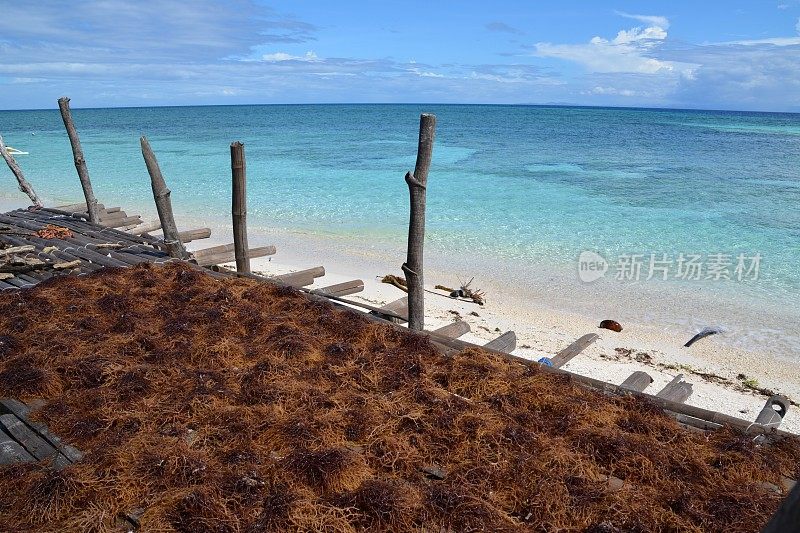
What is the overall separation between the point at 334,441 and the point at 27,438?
2.58 meters

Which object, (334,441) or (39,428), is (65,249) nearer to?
(39,428)

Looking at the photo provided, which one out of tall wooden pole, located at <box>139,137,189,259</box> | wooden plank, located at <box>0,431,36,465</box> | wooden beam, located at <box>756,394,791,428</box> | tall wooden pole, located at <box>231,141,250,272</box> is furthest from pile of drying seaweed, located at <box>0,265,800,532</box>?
tall wooden pole, located at <box>139,137,189,259</box>

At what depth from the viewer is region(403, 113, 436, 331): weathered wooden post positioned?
23.4ft

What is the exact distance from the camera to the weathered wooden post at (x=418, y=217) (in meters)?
7.12

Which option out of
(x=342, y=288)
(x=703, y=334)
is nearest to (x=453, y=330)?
(x=342, y=288)

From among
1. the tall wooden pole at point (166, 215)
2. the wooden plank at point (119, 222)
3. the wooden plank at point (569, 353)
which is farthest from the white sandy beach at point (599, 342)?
the wooden plank at point (119, 222)

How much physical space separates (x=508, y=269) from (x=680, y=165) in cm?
2501

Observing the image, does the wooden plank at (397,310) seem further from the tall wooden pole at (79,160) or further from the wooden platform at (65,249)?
the tall wooden pole at (79,160)

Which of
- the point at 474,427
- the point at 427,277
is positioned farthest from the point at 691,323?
the point at 474,427

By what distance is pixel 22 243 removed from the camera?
11484 millimetres

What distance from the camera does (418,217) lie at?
24.8 feet

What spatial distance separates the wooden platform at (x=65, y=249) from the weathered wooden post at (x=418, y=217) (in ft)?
17.0

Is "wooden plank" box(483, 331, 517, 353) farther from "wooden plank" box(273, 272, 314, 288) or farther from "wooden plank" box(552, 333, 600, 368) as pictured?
"wooden plank" box(273, 272, 314, 288)

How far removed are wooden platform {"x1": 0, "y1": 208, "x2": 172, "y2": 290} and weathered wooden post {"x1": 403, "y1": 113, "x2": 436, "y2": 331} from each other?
5.18 metres
